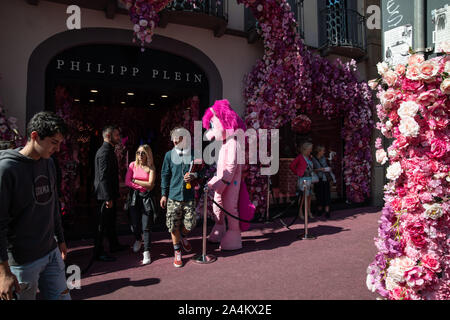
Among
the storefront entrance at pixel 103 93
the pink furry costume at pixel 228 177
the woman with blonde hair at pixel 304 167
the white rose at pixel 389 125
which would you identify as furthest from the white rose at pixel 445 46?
the storefront entrance at pixel 103 93

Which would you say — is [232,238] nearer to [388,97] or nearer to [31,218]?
[388,97]

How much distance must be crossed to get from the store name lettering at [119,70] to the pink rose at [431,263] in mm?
5827

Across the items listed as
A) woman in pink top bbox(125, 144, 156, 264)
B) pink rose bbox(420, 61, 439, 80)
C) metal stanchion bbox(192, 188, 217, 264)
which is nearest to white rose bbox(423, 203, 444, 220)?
pink rose bbox(420, 61, 439, 80)

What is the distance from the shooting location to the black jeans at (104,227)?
419 cm

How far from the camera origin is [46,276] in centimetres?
209

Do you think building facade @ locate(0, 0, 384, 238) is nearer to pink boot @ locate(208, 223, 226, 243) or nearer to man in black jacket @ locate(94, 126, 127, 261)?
man in black jacket @ locate(94, 126, 127, 261)

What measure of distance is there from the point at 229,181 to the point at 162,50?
12.2 ft

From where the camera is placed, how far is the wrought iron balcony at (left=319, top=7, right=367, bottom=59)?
8.78 m

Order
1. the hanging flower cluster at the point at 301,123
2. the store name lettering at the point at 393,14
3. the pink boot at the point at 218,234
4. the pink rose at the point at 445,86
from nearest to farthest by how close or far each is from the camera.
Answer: the pink rose at the point at 445,86 → the store name lettering at the point at 393,14 → the pink boot at the point at 218,234 → the hanging flower cluster at the point at 301,123

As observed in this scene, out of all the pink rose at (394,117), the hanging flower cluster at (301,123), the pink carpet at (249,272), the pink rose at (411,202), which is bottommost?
the pink carpet at (249,272)

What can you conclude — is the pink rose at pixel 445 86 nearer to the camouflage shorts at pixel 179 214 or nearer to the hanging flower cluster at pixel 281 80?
the camouflage shorts at pixel 179 214

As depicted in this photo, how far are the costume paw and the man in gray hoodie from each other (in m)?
2.98

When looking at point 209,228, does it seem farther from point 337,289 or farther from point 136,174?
point 337,289

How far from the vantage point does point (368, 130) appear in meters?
9.21
